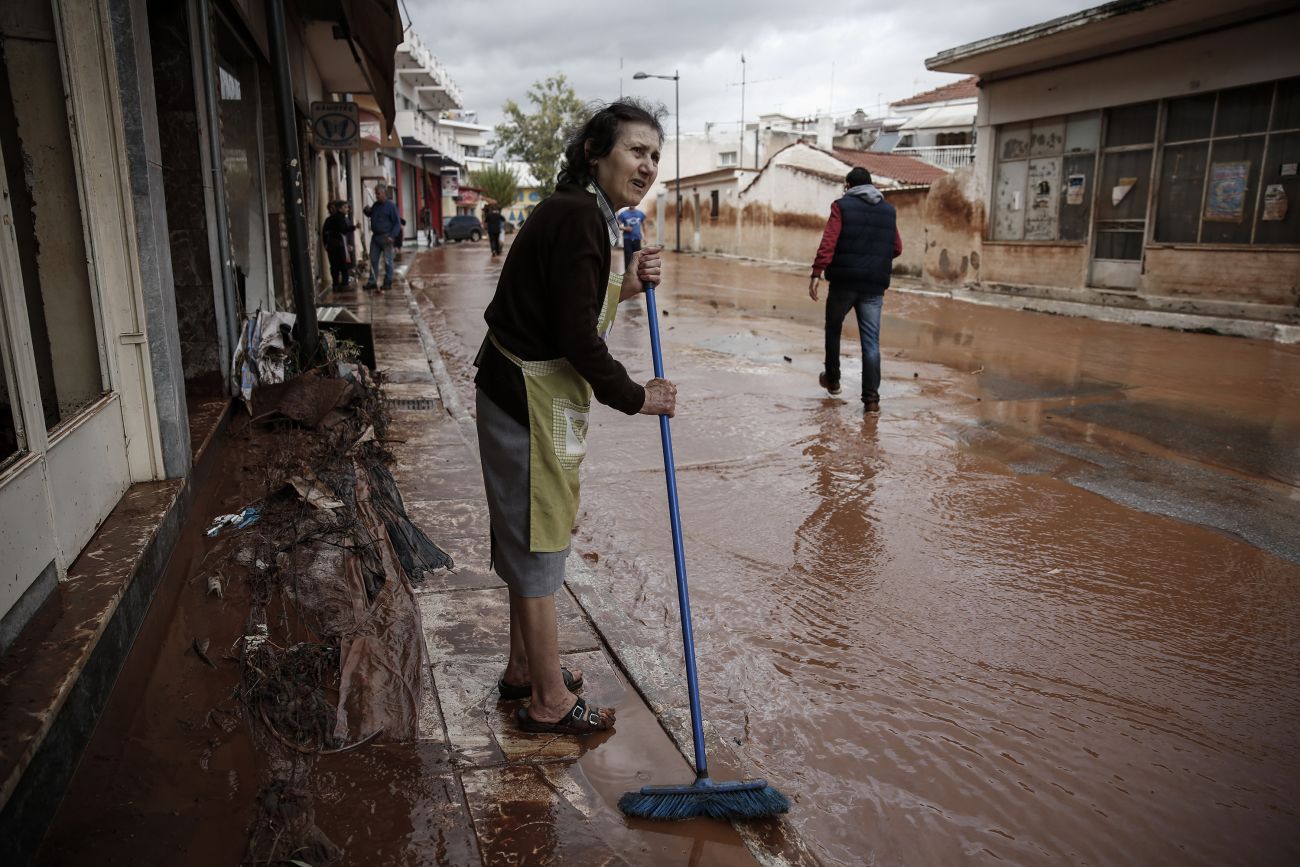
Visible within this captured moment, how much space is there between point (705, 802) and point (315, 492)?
2.30 metres

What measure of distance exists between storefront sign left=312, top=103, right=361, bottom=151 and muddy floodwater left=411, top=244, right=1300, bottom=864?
630 centimetres

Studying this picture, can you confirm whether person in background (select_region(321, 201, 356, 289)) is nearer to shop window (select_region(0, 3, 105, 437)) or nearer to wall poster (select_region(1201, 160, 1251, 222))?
shop window (select_region(0, 3, 105, 437))

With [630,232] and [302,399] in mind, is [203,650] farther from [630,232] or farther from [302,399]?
[302,399]

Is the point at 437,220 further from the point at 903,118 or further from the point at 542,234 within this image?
the point at 542,234

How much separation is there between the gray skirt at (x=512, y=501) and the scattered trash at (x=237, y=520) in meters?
1.64

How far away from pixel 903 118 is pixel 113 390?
4455 centimetres

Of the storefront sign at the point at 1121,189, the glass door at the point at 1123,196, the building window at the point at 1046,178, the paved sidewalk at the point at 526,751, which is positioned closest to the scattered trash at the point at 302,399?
the paved sidewalk at the point at 526,751

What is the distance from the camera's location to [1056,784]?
102 inches

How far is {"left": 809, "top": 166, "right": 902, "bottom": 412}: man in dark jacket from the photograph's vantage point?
7059 millimetres

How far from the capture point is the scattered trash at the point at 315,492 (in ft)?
12.5

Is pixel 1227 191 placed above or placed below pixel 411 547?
above

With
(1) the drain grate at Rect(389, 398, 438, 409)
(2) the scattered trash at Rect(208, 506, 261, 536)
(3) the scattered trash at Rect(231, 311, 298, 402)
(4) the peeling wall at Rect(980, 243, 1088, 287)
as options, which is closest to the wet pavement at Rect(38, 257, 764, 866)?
(2) the scattered trash at Rect(208, 506, 261, 536)

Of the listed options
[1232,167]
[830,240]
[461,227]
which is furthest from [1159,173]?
[461,227]

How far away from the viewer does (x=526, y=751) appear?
8.64 ft
